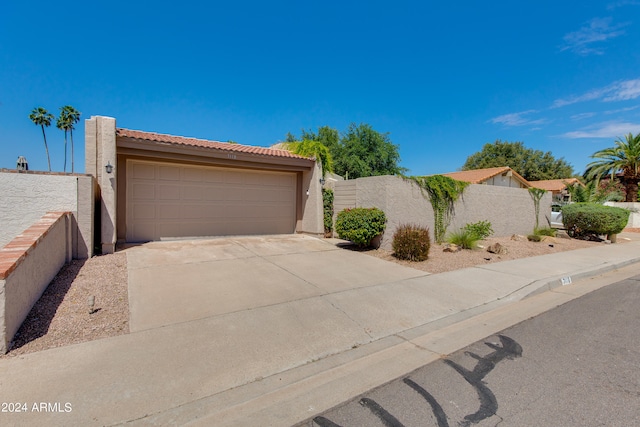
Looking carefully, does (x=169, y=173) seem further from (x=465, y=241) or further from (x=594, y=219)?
(x=594, y=219)

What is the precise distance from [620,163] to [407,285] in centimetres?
2718

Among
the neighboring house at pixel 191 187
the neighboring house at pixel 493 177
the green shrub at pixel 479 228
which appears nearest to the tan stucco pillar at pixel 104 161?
the neighboring house at pixel 191 187

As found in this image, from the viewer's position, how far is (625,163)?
2291 cm

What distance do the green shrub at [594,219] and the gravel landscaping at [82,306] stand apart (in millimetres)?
9926

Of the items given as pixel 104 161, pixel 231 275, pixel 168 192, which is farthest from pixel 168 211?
pixel 231 275

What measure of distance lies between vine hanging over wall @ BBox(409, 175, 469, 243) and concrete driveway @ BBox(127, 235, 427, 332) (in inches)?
151

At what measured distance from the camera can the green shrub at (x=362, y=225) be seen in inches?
364

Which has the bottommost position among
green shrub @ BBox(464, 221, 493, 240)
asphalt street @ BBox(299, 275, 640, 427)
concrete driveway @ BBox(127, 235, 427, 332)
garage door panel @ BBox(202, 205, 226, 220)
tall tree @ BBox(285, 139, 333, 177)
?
asphalt street @ BBox(299, 275, 640, 427)

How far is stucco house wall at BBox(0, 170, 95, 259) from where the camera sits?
6.34m

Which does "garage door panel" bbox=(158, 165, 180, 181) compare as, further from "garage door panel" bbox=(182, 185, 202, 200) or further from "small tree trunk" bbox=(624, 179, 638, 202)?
"small tree trunk" bbox=(624, 179, 638, 202)

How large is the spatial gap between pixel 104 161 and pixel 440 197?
1053cm

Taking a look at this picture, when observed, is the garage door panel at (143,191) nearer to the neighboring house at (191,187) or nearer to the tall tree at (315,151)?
the neighboring house at (191,187)

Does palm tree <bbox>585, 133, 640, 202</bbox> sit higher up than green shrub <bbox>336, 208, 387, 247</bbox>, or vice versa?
palm tree <bbox>585, 133, 640, 202</bbox>

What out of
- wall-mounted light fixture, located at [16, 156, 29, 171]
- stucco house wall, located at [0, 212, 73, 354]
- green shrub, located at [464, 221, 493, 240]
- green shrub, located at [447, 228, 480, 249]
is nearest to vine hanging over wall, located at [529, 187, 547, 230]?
green shrub, located at [464, 221, 493, 240]
